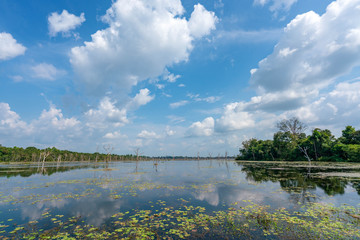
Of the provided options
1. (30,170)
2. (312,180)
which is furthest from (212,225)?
(30,170)

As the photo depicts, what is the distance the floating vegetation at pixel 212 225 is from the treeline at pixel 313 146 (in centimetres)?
2888

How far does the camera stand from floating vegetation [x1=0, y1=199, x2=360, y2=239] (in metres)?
6.73

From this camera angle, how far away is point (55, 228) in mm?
7852

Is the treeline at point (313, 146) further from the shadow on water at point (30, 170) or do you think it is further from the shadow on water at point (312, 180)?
the shadow on water at point (30, 170)

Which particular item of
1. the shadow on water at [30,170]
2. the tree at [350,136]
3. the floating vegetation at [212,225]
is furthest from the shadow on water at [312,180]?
the shadow on water at [30,170]

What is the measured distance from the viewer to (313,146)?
5356 centimetres

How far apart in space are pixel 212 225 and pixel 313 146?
63.6 metres

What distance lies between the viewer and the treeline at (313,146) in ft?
150

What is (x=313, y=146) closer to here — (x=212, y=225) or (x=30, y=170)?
(x=212, y=225)

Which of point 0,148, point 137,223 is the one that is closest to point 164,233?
point 137,223

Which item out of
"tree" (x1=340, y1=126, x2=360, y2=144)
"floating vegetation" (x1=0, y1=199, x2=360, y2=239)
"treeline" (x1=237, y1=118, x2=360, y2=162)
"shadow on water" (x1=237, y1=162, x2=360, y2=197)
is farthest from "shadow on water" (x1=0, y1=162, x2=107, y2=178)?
"tree" (x1=340, y1=126, x2=360, y2=144)

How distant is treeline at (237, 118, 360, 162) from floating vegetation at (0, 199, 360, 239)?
28879mm

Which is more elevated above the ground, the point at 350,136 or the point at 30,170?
the point at 350,136

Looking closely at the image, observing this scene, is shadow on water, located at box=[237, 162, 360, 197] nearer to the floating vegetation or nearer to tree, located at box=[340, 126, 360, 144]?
the floating vegetation
